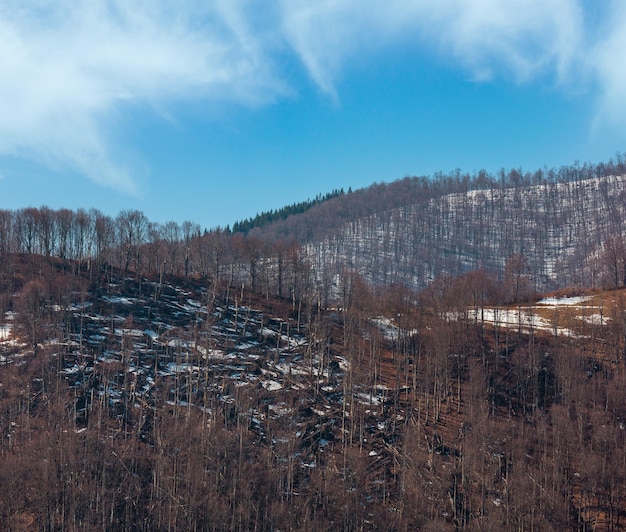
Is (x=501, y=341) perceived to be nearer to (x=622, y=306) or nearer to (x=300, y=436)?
(x=622, y=306)

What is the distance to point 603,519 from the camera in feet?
206

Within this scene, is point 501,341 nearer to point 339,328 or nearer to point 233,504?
point 339,328

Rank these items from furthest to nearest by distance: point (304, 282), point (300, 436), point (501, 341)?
point (304, 282) → point (501, 341) → point (300, 436)

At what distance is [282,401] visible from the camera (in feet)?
257

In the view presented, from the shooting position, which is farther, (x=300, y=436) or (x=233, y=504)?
(x=300, y=436)

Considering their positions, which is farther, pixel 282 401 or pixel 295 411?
pixel 282 401

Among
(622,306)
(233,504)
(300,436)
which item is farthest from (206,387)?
(622,306)

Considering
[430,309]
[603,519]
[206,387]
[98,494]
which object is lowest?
[603,519]

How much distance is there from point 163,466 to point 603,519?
142 feet

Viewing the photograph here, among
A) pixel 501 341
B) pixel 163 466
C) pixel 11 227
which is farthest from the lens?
pixel 11 227

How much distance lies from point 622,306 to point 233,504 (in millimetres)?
76466

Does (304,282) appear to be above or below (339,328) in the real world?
above

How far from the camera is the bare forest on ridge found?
58625 millimetres

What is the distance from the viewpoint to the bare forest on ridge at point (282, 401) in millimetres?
58625
